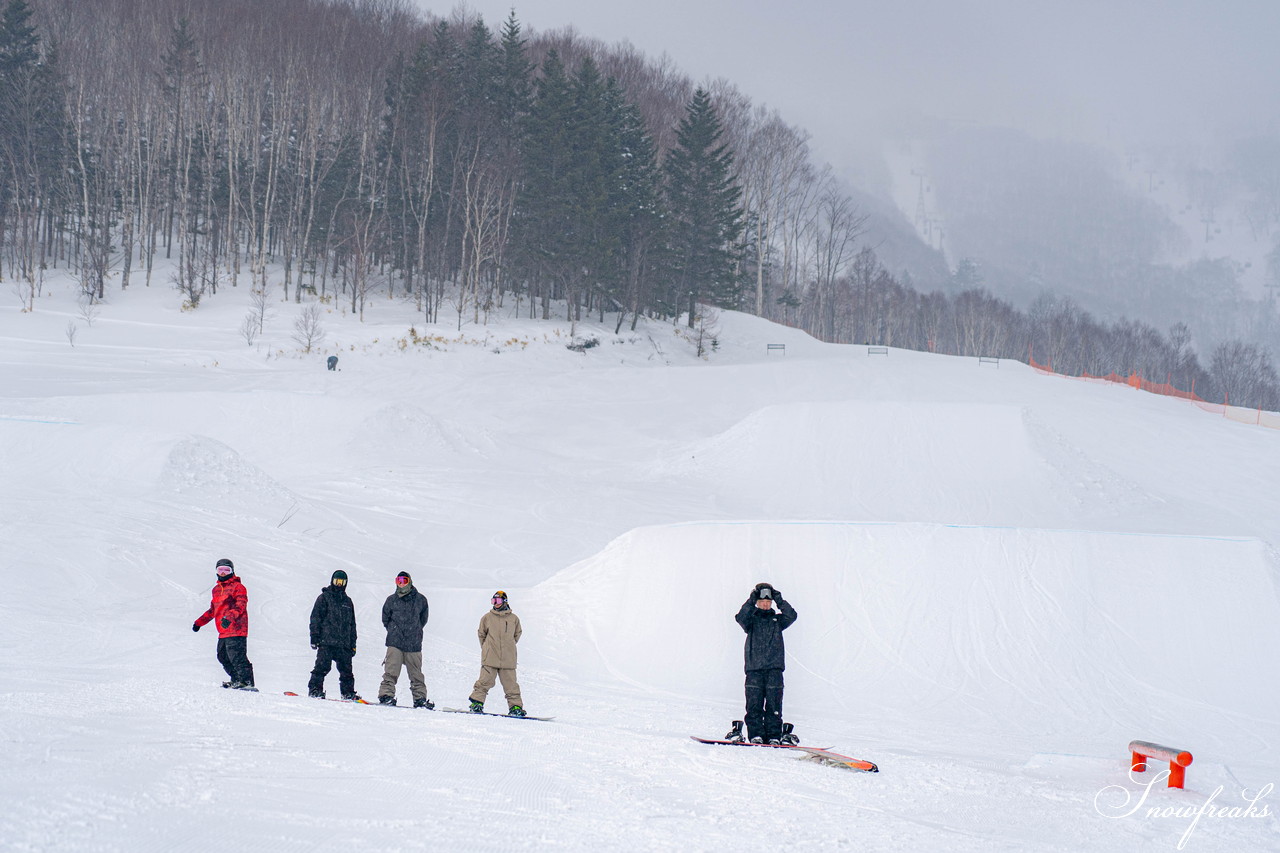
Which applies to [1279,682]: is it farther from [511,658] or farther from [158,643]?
[158,643]

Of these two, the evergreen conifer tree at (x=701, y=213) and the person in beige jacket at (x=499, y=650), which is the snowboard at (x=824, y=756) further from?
the evergreen conifer tree at (x=701, y=213)

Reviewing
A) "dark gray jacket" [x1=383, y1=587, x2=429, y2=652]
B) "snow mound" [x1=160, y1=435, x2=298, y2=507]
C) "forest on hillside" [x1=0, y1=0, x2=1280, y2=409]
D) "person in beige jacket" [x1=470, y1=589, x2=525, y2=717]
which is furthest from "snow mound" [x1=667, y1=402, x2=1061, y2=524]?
"forest on hillside" [x1=0, y1=0, x2=1280, y2=409]

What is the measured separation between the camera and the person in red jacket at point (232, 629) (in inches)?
301

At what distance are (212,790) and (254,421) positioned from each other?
778 inches

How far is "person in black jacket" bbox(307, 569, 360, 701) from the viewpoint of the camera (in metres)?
7.86

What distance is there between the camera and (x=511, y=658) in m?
7.98

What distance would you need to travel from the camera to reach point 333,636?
7887 mm

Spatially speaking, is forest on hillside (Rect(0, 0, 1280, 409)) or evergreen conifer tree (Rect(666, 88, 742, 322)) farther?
evergreen conifer tree (Rect(666, 88, 742, 322))

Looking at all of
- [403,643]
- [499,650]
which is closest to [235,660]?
[403,643]

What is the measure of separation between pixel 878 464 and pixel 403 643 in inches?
659

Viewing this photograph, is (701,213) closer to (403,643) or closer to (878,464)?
(878,464)

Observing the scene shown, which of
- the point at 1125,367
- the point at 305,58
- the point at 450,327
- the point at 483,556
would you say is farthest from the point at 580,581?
the point at 1125,367

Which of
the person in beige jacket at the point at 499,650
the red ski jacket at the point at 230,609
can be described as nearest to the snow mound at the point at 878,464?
the person in beige jacket at the point at 499,650

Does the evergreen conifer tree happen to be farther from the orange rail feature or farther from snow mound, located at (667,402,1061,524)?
the orange rail feature
